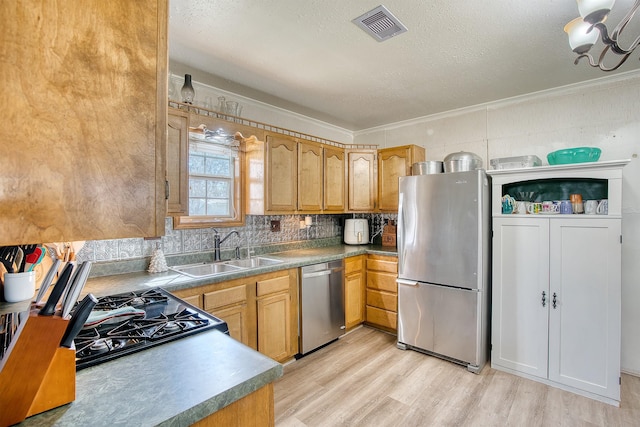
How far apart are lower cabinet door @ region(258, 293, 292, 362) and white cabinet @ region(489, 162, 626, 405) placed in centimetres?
187

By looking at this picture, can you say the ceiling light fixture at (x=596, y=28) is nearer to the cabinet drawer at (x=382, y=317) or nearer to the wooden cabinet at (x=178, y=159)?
the wooden cabinet at (x=178, y=159)

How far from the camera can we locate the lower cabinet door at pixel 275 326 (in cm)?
246

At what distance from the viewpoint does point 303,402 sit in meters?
2.15

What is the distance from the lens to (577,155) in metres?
2.48

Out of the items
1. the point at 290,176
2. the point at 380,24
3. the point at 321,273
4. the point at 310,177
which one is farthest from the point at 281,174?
the point at 380,24

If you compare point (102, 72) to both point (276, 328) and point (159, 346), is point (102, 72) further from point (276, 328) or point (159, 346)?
point (276, 328)

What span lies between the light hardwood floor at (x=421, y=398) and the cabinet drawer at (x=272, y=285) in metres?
0.72

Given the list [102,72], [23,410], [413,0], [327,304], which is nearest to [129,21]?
[102,72]

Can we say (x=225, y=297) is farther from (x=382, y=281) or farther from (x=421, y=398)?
(x=382, y=281)

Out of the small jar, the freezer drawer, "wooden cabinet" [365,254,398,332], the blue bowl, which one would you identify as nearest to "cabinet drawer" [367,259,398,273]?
"wooden cabinet" [365,254,398,332]

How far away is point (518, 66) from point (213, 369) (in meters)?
2.99

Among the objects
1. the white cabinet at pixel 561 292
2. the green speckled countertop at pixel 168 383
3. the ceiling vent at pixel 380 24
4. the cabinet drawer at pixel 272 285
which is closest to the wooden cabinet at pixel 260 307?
the cabinet drawer at pixel 272 285

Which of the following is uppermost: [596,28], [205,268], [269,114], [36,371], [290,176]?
[269,114]

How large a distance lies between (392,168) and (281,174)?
4.86ft
